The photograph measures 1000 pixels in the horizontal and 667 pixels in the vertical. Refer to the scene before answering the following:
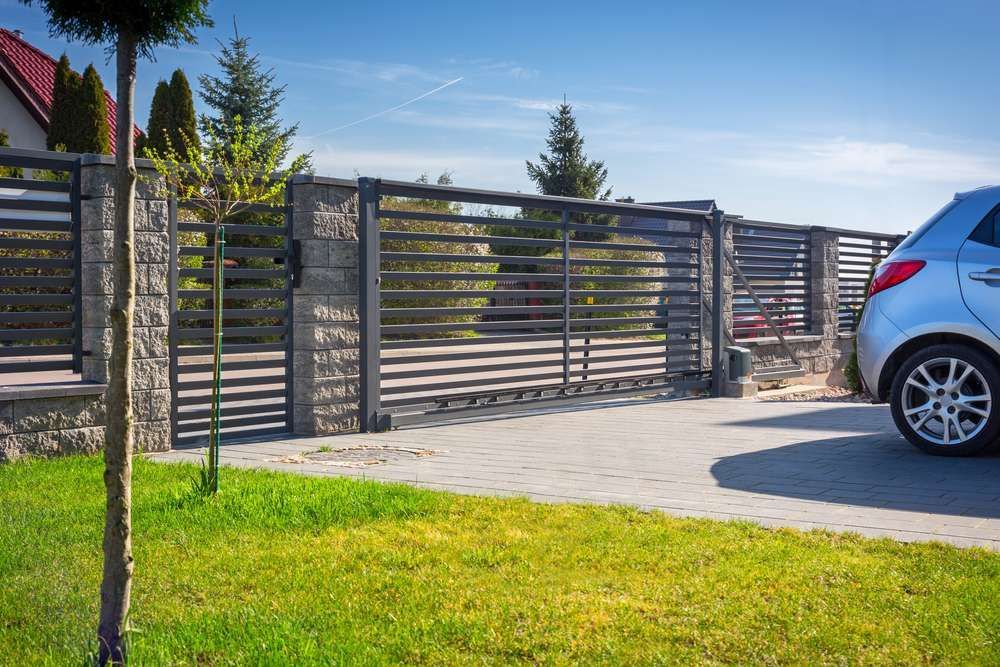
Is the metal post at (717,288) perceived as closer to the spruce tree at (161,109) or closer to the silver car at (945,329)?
the silver car at (945,329)

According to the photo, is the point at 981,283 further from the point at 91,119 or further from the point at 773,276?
the point at 91,119

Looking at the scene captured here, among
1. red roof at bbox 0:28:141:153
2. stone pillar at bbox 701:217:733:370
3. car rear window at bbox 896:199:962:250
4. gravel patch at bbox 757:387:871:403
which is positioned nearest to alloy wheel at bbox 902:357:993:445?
car rear window at bbox 896:199:962:250

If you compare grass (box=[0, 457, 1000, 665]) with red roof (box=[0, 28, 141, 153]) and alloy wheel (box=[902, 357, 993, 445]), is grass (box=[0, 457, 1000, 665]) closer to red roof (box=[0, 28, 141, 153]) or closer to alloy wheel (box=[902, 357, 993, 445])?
alloy wheel (box=[902, 357, 993, 445])

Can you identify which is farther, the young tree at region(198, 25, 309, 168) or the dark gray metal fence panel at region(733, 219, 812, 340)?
the young tree at region(198, 25, 309, 168)

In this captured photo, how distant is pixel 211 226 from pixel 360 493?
124 inches

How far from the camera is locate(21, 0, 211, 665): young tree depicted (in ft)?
11.8

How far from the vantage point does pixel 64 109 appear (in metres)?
29.2

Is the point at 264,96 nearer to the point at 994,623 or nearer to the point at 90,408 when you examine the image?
the point at 90,408

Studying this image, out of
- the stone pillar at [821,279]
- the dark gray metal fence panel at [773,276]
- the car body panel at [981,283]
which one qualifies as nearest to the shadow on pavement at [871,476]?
the car body panel at [981,283]

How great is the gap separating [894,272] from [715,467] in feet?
6.96

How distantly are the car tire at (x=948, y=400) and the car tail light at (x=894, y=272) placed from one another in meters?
0.58

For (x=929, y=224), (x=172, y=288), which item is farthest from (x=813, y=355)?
(x=172, y=288)

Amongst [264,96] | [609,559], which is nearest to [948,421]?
[609,559]

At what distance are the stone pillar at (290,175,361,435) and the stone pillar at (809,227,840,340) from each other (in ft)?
33.7
